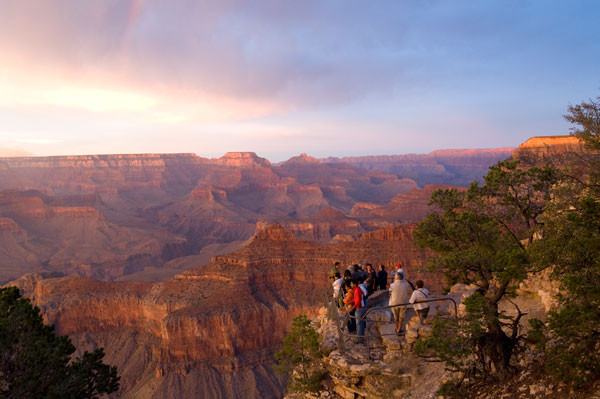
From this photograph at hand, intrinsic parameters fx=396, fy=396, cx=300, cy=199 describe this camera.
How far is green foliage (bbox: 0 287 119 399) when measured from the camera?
11641 mm

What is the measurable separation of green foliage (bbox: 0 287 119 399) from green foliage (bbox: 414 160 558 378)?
37.2 ft

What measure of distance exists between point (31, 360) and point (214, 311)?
3180 cm

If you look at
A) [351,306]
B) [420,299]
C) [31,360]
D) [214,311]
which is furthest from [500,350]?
[214,311]

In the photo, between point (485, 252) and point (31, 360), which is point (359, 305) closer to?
point (485, 252)

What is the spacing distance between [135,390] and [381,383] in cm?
3578

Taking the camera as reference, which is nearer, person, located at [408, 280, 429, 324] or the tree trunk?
the tree trunk

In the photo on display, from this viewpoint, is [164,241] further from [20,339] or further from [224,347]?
[20,339]

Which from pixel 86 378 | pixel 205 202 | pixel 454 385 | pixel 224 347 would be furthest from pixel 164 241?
pixel 454 385

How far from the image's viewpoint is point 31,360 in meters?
12.1

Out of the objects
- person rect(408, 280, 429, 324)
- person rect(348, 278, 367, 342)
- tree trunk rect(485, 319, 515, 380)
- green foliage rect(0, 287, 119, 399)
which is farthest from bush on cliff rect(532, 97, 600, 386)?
green foliage rect(0, 287, 119, 399)

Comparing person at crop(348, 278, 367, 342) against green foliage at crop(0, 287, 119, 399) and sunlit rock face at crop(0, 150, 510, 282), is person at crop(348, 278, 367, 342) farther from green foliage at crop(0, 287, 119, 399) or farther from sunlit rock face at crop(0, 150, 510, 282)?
sunlit rock face at crop(0, 150, 510, 282)

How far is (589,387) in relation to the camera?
7.44 m

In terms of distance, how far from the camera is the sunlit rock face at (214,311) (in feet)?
131

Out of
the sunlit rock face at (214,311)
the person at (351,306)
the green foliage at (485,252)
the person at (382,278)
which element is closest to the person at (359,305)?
the person at (351,306)
